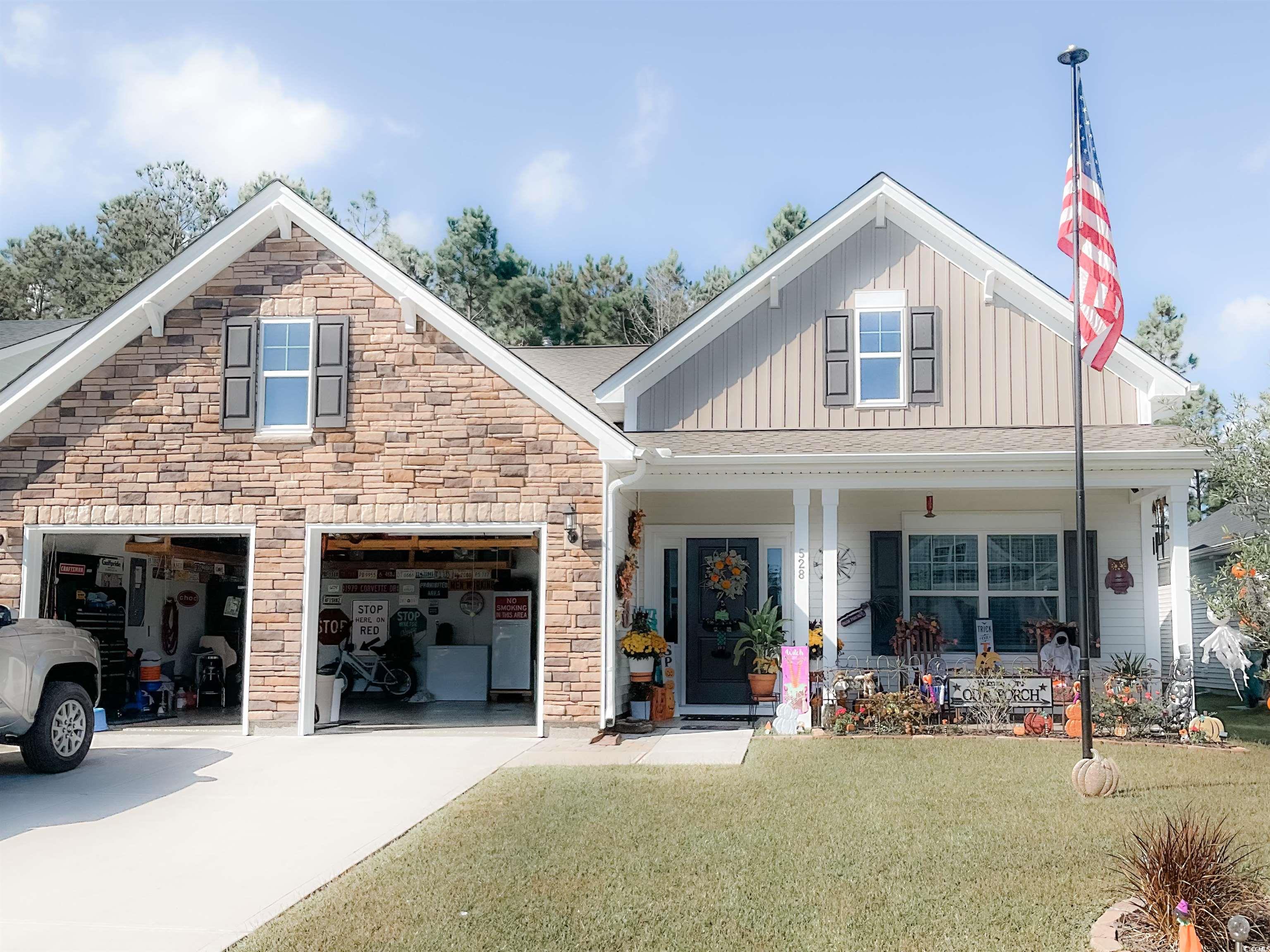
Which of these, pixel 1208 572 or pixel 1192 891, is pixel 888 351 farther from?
pixel 1208 572

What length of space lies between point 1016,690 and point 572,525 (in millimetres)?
5091

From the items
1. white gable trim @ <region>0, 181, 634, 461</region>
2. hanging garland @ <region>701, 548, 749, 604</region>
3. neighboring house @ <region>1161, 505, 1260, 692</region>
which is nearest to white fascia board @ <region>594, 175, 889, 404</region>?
white gable trim @ <region>0, 181, 634, 461</region>

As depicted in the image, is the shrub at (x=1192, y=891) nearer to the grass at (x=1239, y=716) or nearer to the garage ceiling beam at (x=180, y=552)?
the grass at (x=1239, y=716)

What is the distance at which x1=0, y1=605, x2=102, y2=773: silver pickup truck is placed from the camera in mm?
9383

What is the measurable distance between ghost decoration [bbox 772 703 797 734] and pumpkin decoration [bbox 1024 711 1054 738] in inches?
92.6

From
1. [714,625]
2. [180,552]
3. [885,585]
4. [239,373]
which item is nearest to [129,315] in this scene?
[239,373]

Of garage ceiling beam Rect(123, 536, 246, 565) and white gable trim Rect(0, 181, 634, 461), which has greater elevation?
white gable trim Rect(0, 181, 634, 461)

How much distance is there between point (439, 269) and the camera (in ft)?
124

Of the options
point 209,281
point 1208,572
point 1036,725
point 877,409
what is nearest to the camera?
point 1036,725

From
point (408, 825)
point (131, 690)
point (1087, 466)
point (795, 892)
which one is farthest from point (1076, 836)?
point (131, 690)

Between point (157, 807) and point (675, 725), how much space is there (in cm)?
607

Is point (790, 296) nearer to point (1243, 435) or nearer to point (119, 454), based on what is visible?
point (1243, 435)

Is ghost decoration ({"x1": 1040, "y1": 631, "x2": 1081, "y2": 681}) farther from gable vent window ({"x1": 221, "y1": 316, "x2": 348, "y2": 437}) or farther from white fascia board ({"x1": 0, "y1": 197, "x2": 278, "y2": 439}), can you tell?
white fascia board ({"x1": 0, "y1": 197, "x2": 278, "y2": 439})

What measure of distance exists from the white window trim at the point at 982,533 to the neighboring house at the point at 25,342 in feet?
37.7
